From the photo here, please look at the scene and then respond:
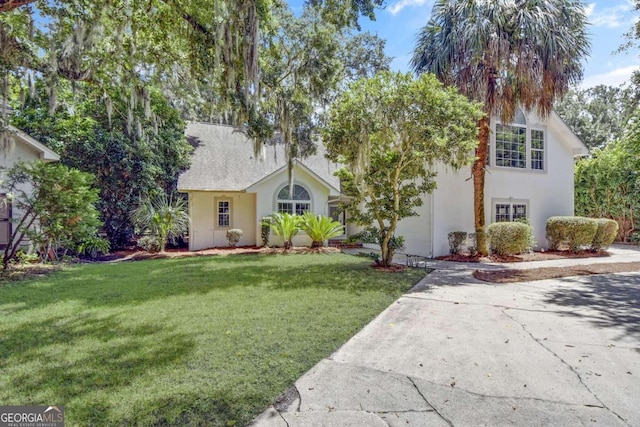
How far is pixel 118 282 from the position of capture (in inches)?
308

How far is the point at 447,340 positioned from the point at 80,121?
15532mm

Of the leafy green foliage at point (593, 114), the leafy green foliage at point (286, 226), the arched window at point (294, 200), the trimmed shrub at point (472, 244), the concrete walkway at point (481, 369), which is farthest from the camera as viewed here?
the leafy green foliage at point (593, 114)

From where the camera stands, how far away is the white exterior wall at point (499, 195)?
1215 centimetres

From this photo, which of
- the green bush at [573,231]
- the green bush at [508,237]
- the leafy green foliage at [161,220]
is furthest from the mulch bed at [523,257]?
the leafy green foliage at [161,220]

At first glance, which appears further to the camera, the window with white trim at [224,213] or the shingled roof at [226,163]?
the window with white trim at [224,213]

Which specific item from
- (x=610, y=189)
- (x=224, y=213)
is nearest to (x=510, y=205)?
(x=610, y=189)

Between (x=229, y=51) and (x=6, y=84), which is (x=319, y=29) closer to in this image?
(x=229, y=51)

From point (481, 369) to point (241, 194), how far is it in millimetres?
13689

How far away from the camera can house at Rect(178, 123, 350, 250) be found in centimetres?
1502

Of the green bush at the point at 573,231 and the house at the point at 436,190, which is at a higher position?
the house at the point at 436,190

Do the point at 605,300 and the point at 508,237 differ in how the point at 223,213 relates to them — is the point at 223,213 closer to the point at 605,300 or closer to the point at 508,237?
the point at 508,237

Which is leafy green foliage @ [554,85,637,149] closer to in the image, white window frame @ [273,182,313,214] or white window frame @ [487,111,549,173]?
white window frame @ [487,111,549,173]

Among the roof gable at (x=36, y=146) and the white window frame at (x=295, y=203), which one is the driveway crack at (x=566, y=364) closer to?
the white window frame at (x=295, y=203)
